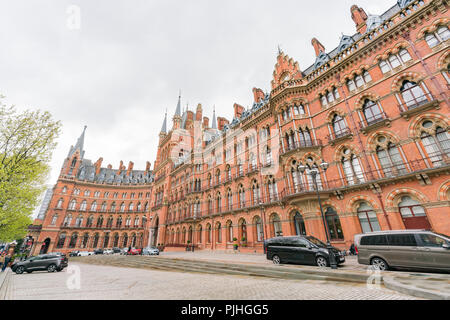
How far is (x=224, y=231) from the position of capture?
25.8 m

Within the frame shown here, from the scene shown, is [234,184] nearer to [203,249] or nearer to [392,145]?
[203,249]

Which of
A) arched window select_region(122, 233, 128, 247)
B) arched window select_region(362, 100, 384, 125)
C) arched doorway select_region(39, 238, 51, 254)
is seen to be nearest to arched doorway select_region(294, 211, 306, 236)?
arched window select_region(362, 100, 384, 125)

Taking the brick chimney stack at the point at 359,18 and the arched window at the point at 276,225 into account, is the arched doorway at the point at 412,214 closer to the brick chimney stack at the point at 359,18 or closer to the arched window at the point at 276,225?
the arched window at the point at 276,225

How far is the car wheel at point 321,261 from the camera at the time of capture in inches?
373

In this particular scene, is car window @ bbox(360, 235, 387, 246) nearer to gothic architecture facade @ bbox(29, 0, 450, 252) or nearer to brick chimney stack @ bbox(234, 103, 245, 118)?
gothic architecture facade @ bbox(29, 0, 450, 252)

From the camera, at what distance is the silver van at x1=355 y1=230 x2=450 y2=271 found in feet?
24.9

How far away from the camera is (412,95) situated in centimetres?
1448

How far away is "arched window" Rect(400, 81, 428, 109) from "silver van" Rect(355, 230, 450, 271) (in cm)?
1080

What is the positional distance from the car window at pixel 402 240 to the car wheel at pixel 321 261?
3.00 meters

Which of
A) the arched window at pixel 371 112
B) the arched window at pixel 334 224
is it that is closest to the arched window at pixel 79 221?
the arched window at pixel 334 224

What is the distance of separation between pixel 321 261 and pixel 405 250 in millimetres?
3526

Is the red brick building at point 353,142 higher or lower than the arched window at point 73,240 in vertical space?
higher

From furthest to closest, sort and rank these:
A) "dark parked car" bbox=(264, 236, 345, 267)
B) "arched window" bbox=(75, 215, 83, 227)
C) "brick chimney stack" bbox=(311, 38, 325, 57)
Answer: "arched window" bbox=(75, 215, 83, 227) < "brick chimney stack" bbox=(311, 38, 325, 57) < "dark parked car" bbox=(264, 236, 345, 267)

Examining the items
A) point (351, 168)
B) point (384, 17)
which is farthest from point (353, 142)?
point (384, 17)
